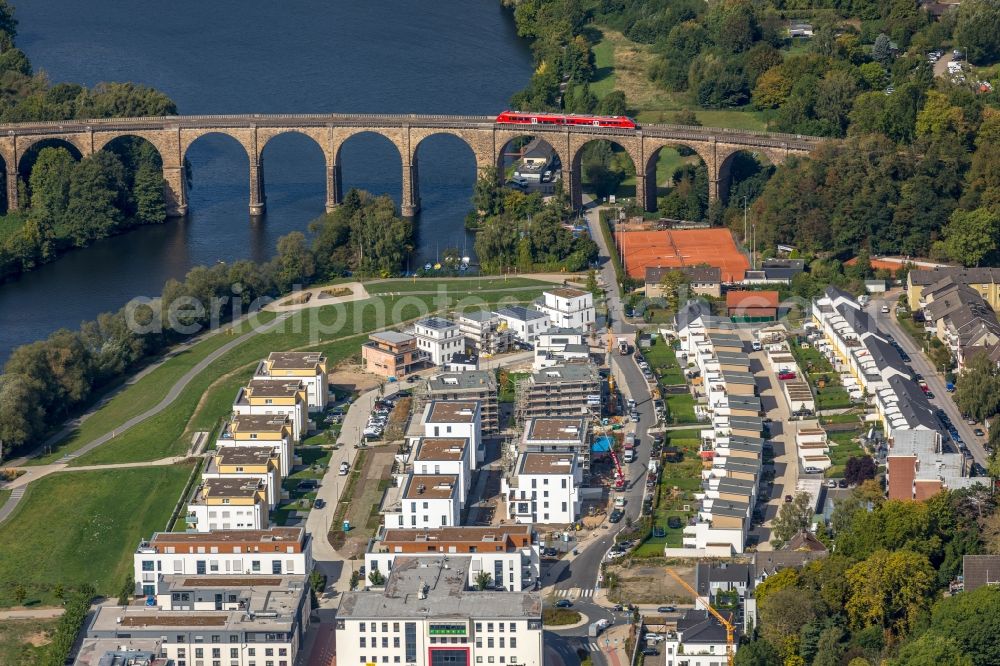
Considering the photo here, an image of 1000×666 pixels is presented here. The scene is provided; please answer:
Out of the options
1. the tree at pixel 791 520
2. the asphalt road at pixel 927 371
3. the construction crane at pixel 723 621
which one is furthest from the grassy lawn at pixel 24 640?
the asphalt road at pixel 927 371

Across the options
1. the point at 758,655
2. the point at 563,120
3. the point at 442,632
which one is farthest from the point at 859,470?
the point at 563,120

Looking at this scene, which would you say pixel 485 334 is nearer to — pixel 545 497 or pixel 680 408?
pixel 680 408

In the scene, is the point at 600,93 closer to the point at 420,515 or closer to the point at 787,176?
the point at 787,176

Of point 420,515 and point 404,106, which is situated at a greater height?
point 404,106

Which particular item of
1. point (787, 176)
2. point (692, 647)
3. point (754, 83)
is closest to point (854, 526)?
point (692, 647)

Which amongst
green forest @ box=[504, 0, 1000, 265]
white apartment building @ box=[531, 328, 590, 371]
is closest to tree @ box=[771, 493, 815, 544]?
white apartment building @ box=[531, 328, 590, 371]

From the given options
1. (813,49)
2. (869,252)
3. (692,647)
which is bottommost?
(692,647)

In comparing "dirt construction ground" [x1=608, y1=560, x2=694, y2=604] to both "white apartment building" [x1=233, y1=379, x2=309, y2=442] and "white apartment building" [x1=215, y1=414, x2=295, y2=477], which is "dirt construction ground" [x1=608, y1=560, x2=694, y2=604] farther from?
"white apartment building" [x1=233, y1=379, x2=309, y2=442]
